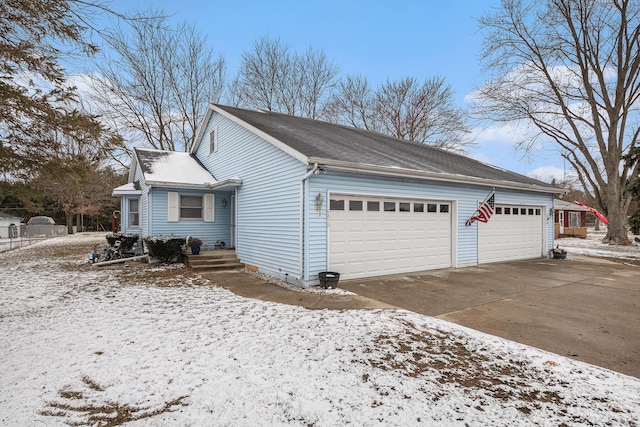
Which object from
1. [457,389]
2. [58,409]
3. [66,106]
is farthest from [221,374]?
[66,106]

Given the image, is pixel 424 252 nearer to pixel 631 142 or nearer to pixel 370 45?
pixel 370 45

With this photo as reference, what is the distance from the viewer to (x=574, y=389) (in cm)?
318

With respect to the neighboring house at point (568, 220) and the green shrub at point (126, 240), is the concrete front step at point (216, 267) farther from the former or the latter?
the neighboring house at point (568, 220)

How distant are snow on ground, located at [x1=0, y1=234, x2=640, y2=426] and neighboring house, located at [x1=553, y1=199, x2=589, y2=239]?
26823 mm

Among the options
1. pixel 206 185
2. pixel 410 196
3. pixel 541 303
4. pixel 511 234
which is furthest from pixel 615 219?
pixel 206 185

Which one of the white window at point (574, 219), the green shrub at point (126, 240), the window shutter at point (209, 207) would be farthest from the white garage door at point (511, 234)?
the white window at point (574, 219)

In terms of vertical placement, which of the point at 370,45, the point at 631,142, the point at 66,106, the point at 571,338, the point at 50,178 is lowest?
the point at 571,338

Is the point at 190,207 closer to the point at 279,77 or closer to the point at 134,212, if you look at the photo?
the point at 134,212

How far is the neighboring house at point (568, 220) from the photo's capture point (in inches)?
1054

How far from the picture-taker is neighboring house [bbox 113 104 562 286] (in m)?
7.72

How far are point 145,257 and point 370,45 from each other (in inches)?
603

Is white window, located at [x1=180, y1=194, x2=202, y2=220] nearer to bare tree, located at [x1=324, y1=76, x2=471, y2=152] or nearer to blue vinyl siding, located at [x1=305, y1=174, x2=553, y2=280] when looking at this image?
blue vinyl siding, located at [x1=305, y1=174, x2=553, y2=280]

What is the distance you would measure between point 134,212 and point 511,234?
14.2m

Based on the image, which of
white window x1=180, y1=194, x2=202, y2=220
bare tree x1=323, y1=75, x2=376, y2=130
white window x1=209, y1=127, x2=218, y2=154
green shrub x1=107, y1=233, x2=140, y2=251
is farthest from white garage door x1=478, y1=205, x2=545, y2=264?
bare tree x1=323, y1=75, x2=376, y2=130
